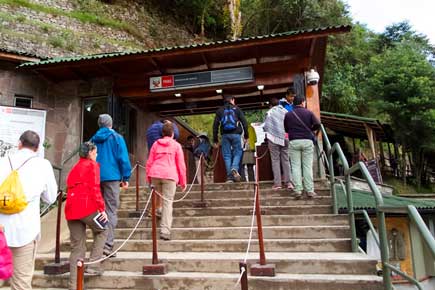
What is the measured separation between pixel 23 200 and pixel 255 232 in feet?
10.1

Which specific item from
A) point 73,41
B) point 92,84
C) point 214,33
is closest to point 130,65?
point 92,84

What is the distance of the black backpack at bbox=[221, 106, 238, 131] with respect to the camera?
Answer: 23.7 ft

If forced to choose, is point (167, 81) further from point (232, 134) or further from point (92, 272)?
point (92, 272)

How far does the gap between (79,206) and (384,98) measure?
20952mm

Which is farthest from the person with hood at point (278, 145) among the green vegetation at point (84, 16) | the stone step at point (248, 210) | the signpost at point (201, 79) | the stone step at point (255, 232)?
the green vegetation at point (84, 16)

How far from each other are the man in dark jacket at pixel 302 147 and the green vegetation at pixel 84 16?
2030 centimetres

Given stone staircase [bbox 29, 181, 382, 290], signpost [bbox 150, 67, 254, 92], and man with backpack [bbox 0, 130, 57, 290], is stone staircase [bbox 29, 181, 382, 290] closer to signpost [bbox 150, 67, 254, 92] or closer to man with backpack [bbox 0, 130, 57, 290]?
man with backpack [bbox 0, 130, 57, 290]

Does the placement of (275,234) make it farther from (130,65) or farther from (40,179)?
(130,65)

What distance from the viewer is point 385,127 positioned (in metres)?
21.1

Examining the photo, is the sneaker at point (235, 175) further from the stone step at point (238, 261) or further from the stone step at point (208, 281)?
the stone step at point (208, 281)

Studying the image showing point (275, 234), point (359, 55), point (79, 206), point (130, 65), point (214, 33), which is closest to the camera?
point (79, 206)

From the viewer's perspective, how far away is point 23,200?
3.30m

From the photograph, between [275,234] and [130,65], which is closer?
[275,234]

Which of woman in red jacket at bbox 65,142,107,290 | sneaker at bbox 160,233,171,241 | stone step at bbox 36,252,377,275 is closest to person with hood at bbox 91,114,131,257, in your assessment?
stone step at bbox 36,252,377,275
